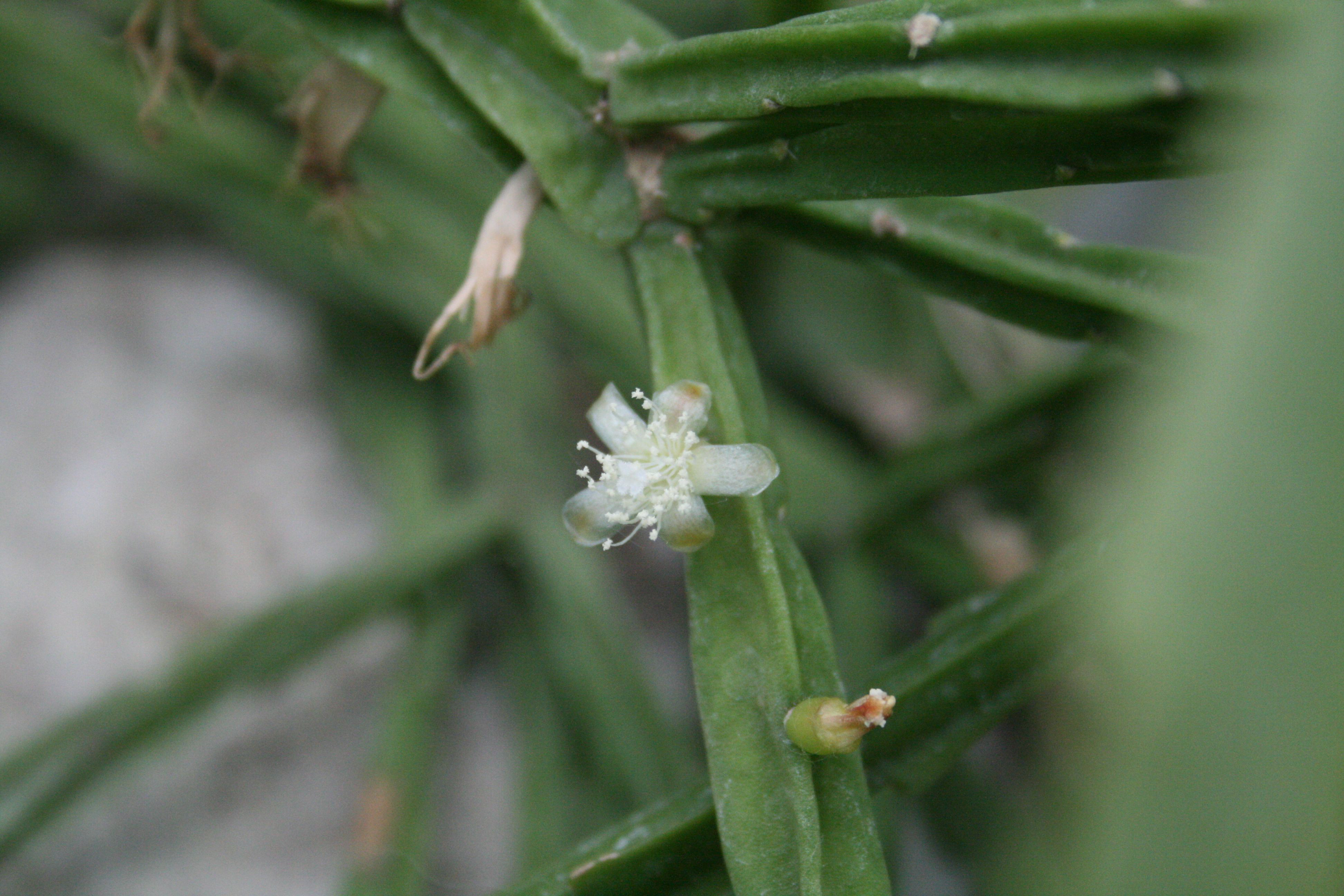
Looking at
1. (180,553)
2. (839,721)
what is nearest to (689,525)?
(839,721)

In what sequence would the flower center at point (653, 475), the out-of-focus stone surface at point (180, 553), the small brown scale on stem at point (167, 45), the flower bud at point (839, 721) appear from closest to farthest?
the flower bud at point (839, 721)
the flower center at point (653, 475)
the small brown scale on stem at point (167, 45)
the out-of-focus stone surface at point (180, 553)

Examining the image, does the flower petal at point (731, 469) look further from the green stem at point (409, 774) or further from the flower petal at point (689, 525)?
the green stem at point (409, 774)

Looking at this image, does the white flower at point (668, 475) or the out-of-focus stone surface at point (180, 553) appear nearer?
the white flower at point (668, 475)

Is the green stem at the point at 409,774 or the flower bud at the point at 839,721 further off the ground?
the flower bud at the point at 839,721

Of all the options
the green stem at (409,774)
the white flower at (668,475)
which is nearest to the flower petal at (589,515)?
the white flower at (668,475)

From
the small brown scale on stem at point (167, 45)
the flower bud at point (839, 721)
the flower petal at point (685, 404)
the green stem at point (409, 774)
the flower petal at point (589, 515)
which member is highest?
the small brown scale on stem at point (167, 45)

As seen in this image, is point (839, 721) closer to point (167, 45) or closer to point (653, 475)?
point (653, 475)

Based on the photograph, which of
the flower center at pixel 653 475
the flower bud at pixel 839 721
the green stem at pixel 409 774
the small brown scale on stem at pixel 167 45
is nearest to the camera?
the flower bud at pixel 839 721

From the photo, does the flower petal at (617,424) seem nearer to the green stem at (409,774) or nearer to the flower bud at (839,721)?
the flower bud at (839,721)

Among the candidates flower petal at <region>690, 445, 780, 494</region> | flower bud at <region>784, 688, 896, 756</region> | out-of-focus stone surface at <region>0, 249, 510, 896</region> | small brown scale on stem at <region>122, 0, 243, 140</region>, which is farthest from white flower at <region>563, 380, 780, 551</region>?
out-of-focus stone surface at <region>0, 249, 510, 896</region>
